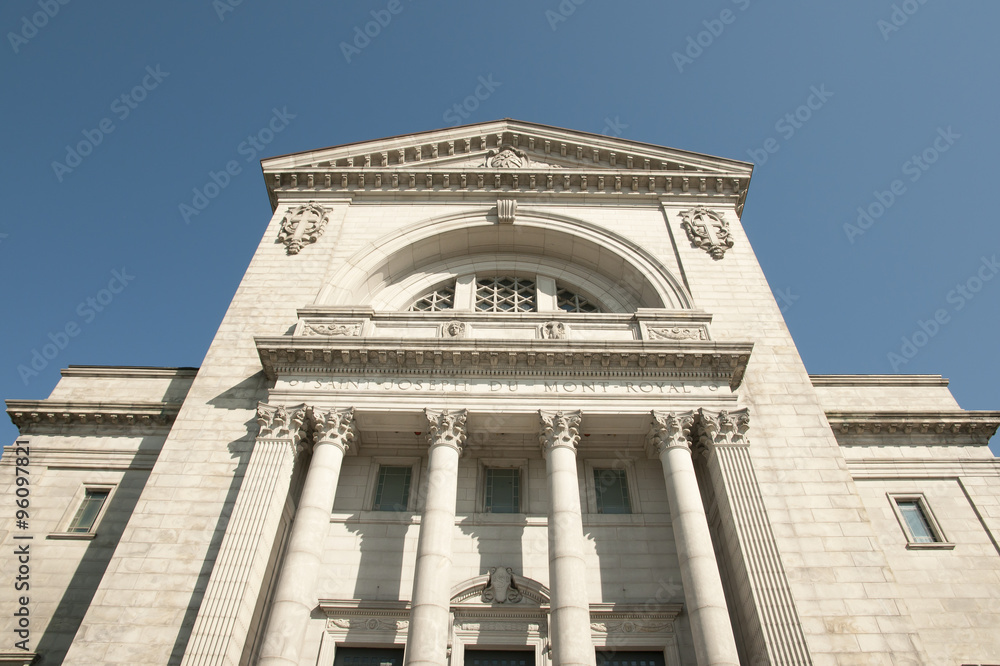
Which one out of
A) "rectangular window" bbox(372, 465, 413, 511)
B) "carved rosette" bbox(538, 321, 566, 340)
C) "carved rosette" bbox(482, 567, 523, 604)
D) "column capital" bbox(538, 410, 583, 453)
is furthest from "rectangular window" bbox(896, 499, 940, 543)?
"rectangular window" bbox(372, 465, 413, 511)

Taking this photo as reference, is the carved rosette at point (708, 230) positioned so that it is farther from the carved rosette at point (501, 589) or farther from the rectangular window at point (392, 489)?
the carved rosette at point (501, 589)

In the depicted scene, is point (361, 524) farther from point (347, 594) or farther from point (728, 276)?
point (728, 276)

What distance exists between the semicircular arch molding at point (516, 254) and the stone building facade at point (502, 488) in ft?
0.53

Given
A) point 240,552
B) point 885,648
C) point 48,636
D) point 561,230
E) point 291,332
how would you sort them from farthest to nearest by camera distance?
point 561,230
point 291,332
point 48,636
point 240,552
point 885,648

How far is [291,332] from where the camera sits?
65.4ft

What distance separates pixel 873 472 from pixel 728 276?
7326mm

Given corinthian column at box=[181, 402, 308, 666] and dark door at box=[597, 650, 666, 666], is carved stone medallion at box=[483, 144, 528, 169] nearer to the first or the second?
corinthian column at box=[181, 402, 308, 666]

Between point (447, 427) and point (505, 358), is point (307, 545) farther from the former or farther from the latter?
point (505, 358)

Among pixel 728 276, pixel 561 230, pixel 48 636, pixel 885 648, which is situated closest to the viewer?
pixel 885 648

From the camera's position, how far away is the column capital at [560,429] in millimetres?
16828

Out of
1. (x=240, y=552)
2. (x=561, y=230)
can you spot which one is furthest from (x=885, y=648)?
(x=561, y=230)

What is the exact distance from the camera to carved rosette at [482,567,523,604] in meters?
15.8

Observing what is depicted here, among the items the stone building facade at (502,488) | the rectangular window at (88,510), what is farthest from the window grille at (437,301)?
the rectangular window at (88,510)

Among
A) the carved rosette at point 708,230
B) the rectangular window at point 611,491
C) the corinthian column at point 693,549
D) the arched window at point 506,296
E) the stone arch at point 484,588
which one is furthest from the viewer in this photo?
the arched window at point 506,296
